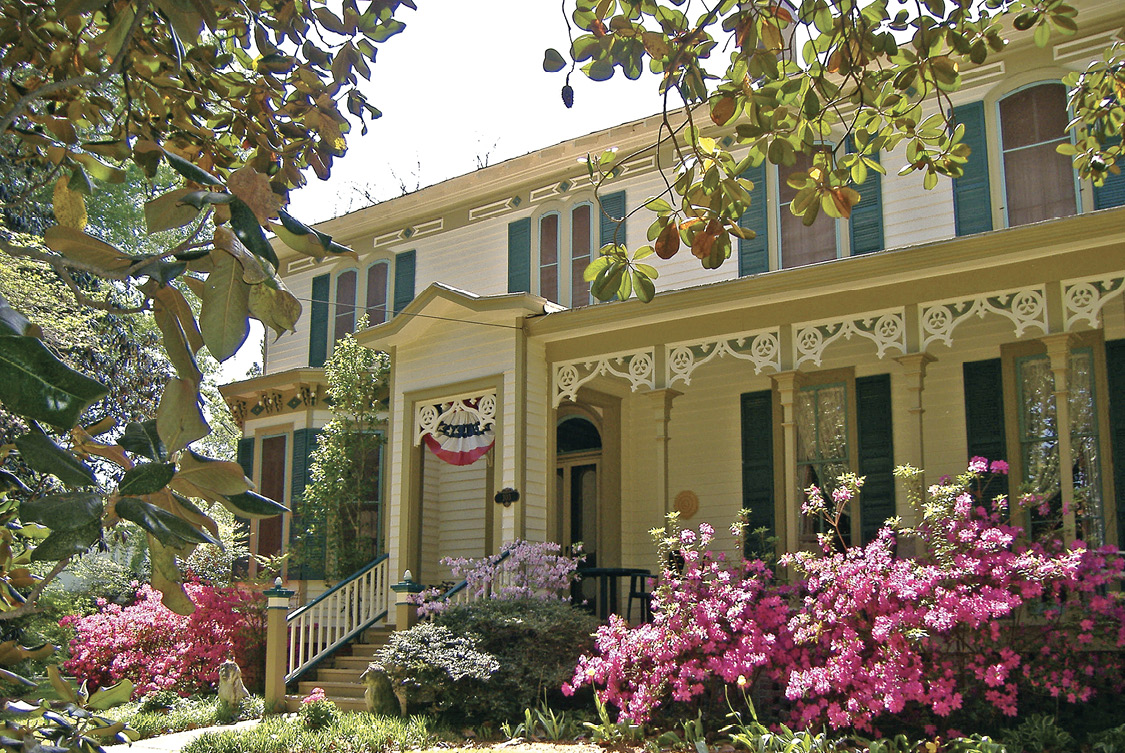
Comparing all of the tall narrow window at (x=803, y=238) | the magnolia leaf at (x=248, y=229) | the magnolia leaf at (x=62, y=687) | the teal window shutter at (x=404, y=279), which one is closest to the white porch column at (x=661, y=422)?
the tall narrow window at (x=803, y=238)

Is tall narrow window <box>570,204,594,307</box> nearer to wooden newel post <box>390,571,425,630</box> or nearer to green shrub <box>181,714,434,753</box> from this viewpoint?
wooden newel post <box>390,571,425,630</box>

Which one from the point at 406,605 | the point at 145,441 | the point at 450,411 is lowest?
the point at 406,605

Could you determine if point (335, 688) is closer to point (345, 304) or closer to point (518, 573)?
point (518, 573)

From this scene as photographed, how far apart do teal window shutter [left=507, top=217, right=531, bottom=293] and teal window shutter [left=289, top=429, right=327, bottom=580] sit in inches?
155

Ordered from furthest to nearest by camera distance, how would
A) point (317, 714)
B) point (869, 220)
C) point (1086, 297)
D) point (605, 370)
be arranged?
point (869, 220)
point (605, 370)
point (317, 714)
point (1086, 297)

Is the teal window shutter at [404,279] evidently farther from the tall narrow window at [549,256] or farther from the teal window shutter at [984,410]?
the teal window shutter at [984,410]

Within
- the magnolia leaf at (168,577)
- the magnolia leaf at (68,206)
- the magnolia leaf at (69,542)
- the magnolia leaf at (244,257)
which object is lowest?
the magnolia leaf at (168,577)

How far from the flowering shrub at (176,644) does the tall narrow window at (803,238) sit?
7954mm

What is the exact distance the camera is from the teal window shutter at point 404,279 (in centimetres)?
1656

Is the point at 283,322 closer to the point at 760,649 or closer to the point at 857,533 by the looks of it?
the point at 760,649

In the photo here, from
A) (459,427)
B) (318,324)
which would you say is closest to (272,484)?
(318,324)

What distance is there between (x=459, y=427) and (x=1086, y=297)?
23.2 feet

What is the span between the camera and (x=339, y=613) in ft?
40.1

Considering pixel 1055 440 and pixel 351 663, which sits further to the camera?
pixel 351 663
